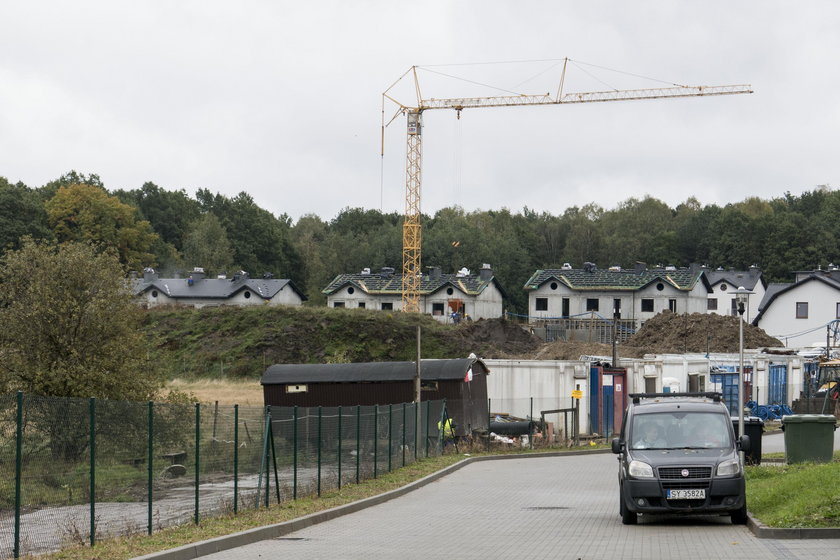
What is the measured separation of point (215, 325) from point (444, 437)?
165 feet

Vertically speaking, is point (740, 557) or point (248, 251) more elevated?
point (248, 251)

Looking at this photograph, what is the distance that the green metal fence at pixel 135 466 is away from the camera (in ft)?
41.4

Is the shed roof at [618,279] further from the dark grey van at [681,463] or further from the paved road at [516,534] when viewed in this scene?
the dark grey van at [681,463]

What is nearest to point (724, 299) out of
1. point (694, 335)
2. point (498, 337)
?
point (498, 337)

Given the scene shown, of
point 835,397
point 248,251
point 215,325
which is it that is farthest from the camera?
point 248,251

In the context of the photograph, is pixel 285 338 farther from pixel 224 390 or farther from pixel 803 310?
pixel 803 310

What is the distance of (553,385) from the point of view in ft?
155

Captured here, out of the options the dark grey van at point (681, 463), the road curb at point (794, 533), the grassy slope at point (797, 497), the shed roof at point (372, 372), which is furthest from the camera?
the shed roof at point (372, 372)

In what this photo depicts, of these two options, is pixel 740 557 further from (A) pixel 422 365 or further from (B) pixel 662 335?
(B) pixel 662 335

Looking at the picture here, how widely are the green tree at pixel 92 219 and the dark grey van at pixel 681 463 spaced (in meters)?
103

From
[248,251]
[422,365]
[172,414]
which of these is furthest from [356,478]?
[248,251]

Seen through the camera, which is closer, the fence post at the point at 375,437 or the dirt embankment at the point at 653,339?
the fence post at the point at 375,437

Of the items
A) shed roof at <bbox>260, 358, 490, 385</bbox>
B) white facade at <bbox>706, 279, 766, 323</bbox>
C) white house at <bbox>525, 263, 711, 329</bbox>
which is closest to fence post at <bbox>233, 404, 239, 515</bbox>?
shed roof at <bbox>260, 358, 490, 385</bbox>

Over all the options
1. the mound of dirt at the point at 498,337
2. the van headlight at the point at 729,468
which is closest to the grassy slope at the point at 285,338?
the mound of dirt at the point at 498,337
